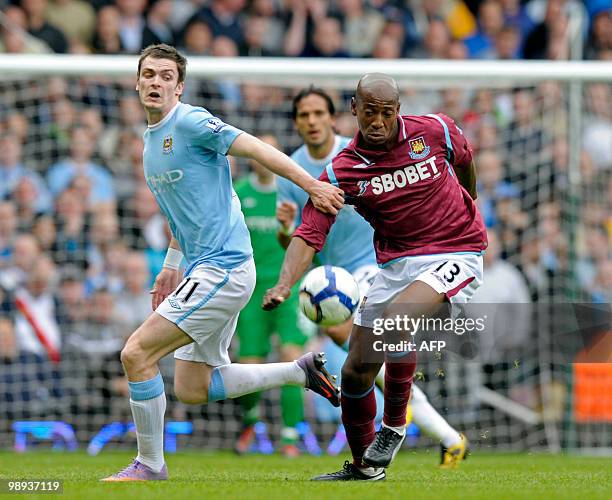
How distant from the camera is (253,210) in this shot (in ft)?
37.9

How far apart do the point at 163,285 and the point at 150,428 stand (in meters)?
1.05

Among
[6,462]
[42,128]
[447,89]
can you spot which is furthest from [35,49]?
[6,462]

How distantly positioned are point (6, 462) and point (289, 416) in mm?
2675

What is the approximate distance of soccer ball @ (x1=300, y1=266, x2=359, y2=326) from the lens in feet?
23.4

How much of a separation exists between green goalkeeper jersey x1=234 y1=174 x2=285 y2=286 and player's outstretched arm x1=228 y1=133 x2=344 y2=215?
4545 millimetres

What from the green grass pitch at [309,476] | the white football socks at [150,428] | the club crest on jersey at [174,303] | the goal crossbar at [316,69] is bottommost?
the green grass pitch at [309,476]

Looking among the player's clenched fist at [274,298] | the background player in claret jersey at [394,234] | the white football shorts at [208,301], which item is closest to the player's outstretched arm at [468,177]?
the background player in claret jersey at [394,234]

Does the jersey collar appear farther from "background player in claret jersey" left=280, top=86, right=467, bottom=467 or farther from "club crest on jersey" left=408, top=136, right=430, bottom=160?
"club crest on jersey" left=408, top=136, right=430, bottom=160

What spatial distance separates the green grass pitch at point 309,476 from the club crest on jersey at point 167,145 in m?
1.90

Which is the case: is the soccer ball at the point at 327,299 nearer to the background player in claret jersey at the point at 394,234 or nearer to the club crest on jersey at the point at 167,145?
the background player in claret jersey at the point at 394,234

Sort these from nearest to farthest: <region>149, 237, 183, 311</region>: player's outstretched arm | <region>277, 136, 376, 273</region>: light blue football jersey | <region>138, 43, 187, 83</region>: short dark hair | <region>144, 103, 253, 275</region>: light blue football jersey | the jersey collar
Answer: <region>144, 103, 253, 275</region>: light blue football jersey → <region>138, 43, 187, 83</region>: short dark hair → <region>149, 237, 183, 311</region>: player's outstretched arm → <region>277, 136, 376, 273</region>: light blue football jersey → the jersey collar

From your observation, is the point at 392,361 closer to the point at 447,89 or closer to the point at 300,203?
the point at 300,203

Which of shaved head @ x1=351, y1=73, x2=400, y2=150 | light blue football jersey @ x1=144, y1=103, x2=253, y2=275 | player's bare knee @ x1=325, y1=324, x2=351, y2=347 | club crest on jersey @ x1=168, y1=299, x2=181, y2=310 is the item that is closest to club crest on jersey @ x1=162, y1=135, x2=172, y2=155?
light blue football jersey @ x1=144, y1=103, x2=253, y2=275

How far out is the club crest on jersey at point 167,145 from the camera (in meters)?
7.25
